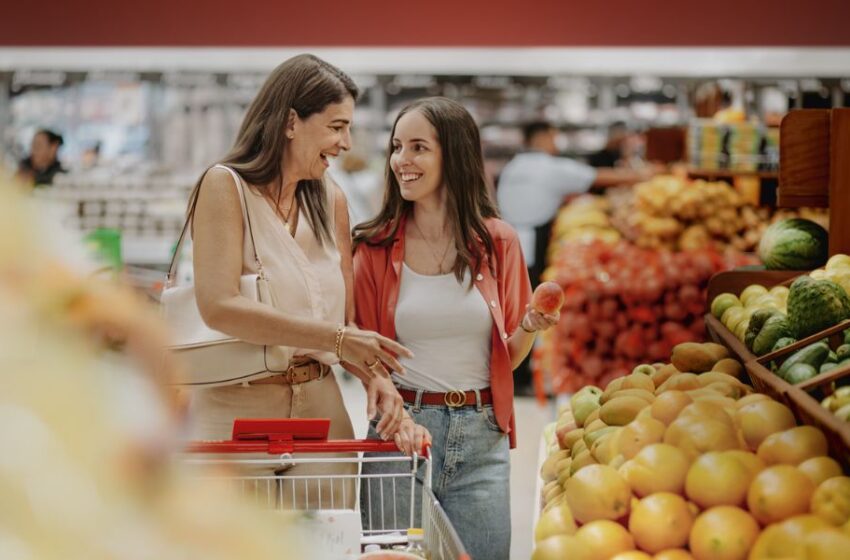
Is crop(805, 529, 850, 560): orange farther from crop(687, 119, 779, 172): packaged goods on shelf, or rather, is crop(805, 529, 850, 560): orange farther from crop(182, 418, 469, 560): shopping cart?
crop(687, 119, 779, 172): packaged goods on shelf

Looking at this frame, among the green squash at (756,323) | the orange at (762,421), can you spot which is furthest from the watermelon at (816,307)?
the orange at (762,421)

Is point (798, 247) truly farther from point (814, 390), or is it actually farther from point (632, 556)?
point (632, 556)

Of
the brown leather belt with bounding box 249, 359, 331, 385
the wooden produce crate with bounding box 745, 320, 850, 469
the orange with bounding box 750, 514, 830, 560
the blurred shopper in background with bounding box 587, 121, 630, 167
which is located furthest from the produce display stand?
the blurred shopper in background with bounding box 587, 121, 630, 167

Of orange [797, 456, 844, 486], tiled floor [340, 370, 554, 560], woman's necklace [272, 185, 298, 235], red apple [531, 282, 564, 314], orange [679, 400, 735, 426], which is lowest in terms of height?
tiled floor [340, 370, 554, 560]

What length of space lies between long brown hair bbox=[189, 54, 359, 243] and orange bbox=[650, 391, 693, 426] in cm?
102

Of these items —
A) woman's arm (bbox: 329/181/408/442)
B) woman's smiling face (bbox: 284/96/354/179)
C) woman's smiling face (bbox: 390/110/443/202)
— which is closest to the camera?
woman's arm (bbox: 329/181/408/442)

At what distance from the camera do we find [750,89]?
7.99 m

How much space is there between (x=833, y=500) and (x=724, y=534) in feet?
0.52

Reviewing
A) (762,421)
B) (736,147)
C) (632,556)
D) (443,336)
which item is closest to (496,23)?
(736,147)

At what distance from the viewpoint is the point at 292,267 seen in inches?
90.2

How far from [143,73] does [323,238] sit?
5.55 meters

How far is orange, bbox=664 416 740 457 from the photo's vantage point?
161 cm

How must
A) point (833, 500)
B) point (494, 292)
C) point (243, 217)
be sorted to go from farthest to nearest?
point (494, 292) → point (243, 217) → point (833, 500)

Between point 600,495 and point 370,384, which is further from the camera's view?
point 370,384
